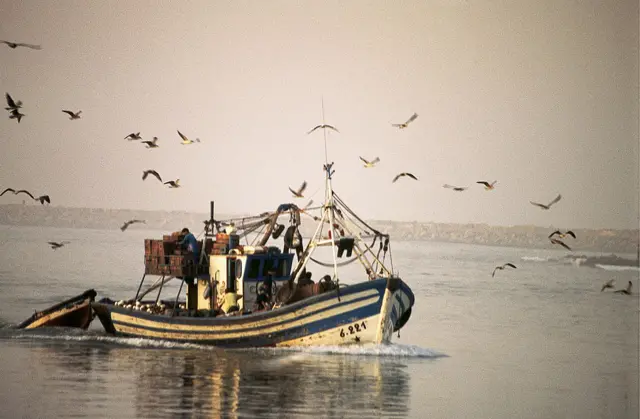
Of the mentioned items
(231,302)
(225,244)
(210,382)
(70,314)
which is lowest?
(210,382)

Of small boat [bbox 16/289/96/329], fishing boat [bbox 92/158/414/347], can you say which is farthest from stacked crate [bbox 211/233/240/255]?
small boat [bbox 16/289/96/329]

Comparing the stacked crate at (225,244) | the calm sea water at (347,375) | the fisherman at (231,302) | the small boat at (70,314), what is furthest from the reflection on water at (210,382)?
the stacked crate at (225,244)

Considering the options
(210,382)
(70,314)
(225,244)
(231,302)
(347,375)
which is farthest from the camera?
(70,314)

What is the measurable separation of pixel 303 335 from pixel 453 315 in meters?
19.8

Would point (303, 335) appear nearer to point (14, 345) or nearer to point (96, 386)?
point (96, 386)

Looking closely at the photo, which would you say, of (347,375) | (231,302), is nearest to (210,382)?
(347,375)

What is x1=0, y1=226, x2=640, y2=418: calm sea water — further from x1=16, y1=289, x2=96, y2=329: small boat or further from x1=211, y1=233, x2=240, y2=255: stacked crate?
x1=211, y1=233, x2=240, y2=255: stacked crate

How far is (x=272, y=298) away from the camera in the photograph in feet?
112

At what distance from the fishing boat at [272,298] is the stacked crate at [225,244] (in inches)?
1.2

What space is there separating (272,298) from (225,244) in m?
2.54

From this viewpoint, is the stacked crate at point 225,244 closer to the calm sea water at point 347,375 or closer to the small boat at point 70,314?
the calm sea water at point 347,375

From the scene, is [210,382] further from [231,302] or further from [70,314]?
[70,314]

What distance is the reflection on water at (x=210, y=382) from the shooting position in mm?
26312

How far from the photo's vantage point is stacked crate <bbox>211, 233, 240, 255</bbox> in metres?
35.4
